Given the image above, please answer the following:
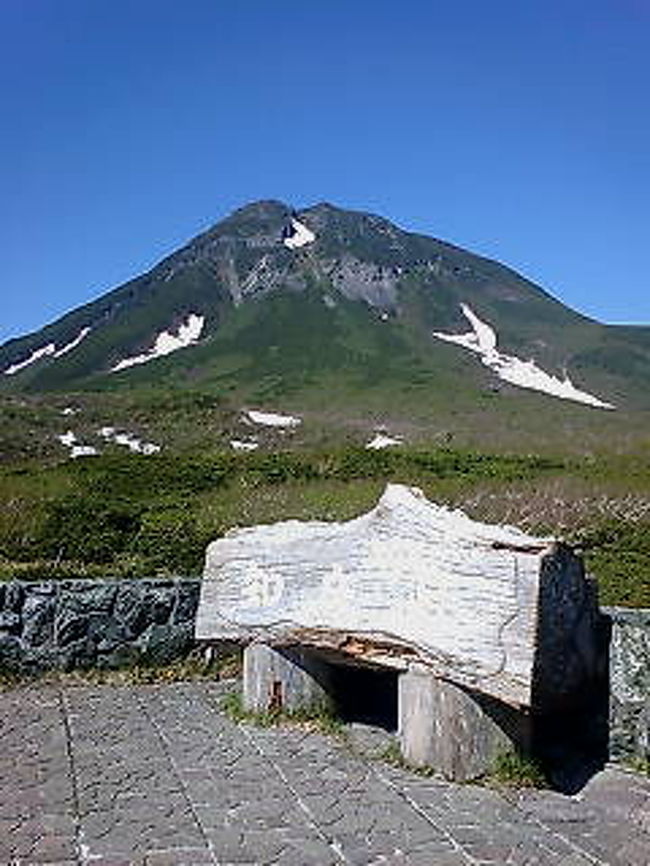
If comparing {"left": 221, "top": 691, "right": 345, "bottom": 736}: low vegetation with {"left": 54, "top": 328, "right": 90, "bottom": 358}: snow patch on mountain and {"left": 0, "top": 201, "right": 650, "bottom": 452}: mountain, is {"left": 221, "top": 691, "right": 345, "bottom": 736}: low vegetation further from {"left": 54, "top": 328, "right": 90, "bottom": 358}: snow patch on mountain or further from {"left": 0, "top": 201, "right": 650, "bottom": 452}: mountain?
{"left": 54, "top": 328, "right": 90, "bottom": 358}: snow patch on mountain

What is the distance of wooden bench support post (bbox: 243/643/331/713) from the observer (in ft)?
28.4

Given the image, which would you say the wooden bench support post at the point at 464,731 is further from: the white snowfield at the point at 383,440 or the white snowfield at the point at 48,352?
the white snowfield at the point at 48,352

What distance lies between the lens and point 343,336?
4975 inches

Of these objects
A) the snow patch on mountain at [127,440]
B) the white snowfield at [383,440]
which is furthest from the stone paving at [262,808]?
the white snowfield at [383,440]

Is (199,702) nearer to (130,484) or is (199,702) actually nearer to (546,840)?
(546,840)

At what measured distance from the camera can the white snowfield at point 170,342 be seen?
128 m

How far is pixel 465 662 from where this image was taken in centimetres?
698

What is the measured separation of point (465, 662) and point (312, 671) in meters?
1.99

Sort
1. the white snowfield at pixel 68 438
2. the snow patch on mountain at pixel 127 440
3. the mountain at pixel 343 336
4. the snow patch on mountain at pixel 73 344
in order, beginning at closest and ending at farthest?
the white snowfield at pixel 68 438
the snow patch on mountain at pixel 127 440
the mountain at pixel 343 336
the snow patch on mountain at pixel 73 344

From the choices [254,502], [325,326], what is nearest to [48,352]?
[325,326]

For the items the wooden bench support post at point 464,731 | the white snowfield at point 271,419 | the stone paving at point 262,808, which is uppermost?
the white snowfield at point 271,419

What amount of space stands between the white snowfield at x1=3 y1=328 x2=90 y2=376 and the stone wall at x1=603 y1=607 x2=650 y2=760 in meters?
137

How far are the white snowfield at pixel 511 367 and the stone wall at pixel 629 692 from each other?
106 metres

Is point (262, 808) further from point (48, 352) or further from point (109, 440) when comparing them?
point (48, 352)
